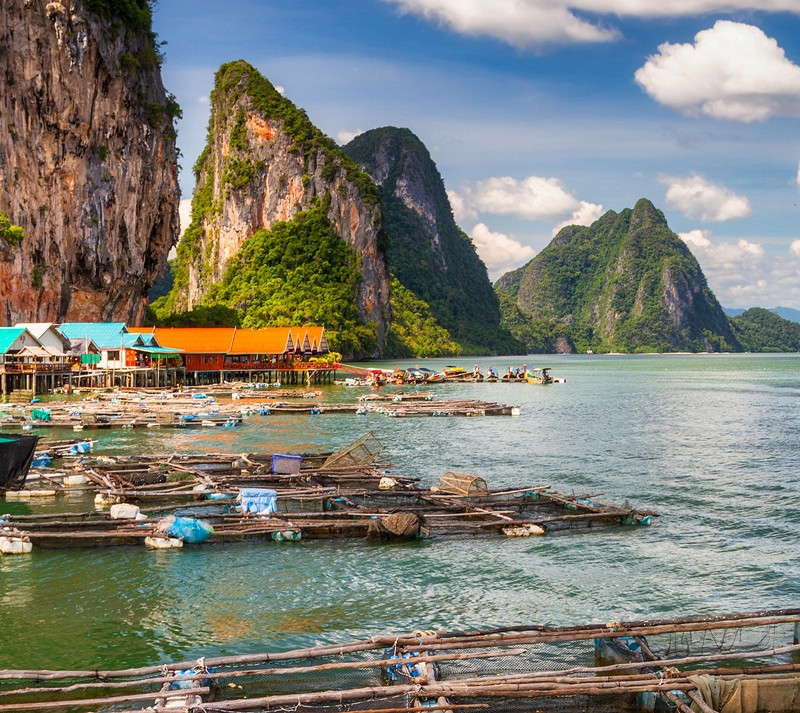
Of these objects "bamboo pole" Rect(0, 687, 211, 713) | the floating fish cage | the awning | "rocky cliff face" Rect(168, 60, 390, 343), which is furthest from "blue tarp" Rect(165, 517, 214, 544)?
"rocky cliff face" Rect(168, 60, 390, 343)

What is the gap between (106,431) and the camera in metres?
36.5

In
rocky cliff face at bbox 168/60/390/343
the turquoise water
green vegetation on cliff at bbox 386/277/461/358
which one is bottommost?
the turquoise water

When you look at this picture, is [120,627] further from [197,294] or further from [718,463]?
[197,294]

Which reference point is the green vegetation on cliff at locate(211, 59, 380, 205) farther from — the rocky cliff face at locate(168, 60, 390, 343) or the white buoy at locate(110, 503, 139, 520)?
the white buoy at locate(110, 503, 139, 520)

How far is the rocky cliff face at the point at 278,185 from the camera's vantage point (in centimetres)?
13350

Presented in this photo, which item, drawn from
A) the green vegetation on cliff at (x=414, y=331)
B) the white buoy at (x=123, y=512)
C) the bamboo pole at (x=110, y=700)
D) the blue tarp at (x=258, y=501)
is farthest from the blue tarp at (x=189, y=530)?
the green vegetation on cliff at (x=414, y=331)

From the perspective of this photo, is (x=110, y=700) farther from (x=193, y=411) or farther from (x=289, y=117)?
(x=289, y=117)

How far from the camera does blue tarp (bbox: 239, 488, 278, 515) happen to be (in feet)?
62.5

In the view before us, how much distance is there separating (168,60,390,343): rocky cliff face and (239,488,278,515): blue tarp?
110754 millimetres

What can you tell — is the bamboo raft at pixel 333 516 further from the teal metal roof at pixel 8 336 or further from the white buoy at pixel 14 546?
the teal metal roof at pixel 8 336

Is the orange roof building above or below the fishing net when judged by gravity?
above

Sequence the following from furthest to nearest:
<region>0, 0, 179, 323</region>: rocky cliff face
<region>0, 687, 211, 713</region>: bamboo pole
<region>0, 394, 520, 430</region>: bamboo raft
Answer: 1. <region>0, 0, 179, 323</region>: rocky cliff face
2. <region>0, 394, 520, 430</region>: bamboo raft
3. <region>0, 687, 211, 713</region>: bamboo pole

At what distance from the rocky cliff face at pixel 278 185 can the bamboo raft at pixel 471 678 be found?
119 metres

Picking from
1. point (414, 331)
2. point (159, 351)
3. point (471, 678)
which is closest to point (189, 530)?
point (471, 678)
